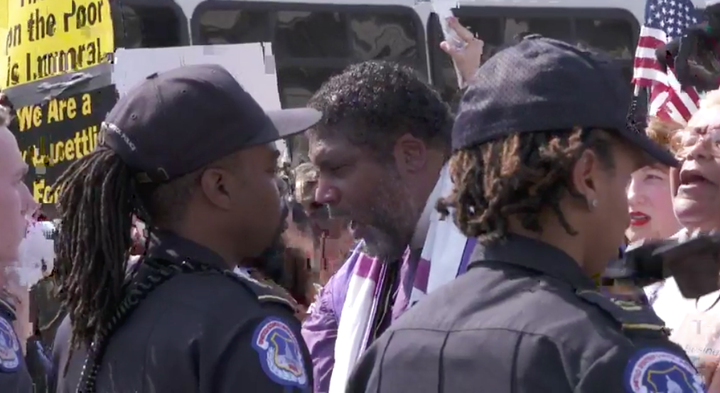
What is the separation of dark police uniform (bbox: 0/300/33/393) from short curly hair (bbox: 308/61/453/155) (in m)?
1.07

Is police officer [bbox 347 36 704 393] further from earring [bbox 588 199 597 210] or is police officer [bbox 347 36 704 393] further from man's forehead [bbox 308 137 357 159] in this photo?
man's forehead [bbox 308 137 357 159]

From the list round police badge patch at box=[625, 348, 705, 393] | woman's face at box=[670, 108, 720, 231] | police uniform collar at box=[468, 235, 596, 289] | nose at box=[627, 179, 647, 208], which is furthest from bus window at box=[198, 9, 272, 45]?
round police badge patch at box=[625, 348, 705, 393]

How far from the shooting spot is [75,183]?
267 cm

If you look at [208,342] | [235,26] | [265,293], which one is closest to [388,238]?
[265,293]

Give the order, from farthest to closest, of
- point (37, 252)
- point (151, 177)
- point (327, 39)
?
point (327, 39), point (37, 252), point (151, 177)

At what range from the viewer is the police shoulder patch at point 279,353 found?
235cm

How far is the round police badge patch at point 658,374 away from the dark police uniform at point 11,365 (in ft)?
5.12

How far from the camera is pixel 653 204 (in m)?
4.67

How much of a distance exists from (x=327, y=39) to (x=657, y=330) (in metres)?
7.42

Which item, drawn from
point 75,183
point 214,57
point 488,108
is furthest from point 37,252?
point 488,108

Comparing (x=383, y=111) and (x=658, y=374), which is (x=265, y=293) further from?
(x=383, y=111)

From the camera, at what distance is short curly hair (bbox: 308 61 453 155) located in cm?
350

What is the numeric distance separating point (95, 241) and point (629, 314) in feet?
3.94

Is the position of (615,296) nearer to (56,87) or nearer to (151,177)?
(151,177)
